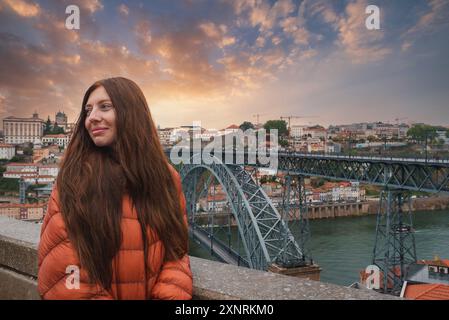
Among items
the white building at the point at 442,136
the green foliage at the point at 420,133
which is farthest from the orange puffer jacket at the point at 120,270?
the green foliage at the point at 420,133

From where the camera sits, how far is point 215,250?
17375mm

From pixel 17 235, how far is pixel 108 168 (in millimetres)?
1092

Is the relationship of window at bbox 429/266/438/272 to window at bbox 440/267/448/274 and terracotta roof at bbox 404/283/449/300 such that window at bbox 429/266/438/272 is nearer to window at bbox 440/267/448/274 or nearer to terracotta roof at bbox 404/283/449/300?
window at bbox 440/267/448/274

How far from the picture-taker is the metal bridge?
32.3ft

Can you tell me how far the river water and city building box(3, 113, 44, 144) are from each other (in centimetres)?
1356

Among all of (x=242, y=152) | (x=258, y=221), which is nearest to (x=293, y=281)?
(x=258, y=221)

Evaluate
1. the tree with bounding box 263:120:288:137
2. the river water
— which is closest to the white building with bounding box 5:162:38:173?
the river water

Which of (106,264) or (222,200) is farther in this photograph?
(222,200)

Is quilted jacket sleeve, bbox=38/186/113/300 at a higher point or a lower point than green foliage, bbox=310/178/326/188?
higher

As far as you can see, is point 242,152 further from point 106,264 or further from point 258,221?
point 106,264

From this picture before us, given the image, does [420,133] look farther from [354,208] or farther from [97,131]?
[97,131]

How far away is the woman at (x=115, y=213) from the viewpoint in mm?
990

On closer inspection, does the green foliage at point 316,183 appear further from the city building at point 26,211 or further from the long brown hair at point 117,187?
the long brown hair at point 117,187
